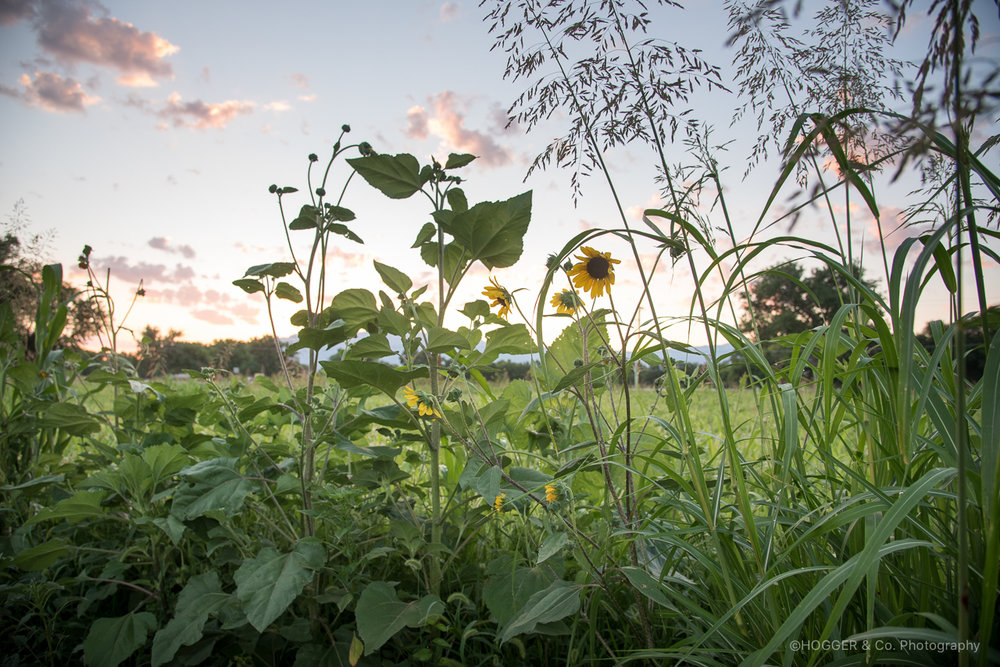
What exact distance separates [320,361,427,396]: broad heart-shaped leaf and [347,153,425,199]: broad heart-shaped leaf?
404mm

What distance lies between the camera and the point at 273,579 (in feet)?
3.28

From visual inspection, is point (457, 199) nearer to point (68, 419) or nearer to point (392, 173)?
point (392, 173)

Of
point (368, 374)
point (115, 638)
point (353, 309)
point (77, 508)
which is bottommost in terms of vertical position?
point (115, 638)

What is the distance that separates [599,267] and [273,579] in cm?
97

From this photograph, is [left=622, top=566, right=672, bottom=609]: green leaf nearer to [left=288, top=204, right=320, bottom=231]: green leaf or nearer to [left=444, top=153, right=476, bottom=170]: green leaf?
[left=444, top=153, right=476, bottom=170]: green leaf

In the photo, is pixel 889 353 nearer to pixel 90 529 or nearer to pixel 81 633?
pixel 81 633

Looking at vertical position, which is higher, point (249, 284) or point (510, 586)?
point (249, 284)

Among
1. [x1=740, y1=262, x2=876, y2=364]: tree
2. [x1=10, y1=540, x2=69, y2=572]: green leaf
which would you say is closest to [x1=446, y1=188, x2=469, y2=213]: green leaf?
[x1=740, y1=262, x2=876, y2=364]: tree

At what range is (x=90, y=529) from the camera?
1572 millimetres

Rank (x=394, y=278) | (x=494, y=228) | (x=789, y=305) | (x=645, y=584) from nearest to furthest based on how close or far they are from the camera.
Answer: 1. (x=645, y=584)
2. (x=494, y=228)
3. (x=394, y=278)
4. (x=789, y=305)

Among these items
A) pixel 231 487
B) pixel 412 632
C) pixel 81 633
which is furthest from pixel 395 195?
pixel 81 633

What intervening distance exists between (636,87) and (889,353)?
2.22 feet

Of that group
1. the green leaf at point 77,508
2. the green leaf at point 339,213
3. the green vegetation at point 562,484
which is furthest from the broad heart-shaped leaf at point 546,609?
the green leaf at point 77,508

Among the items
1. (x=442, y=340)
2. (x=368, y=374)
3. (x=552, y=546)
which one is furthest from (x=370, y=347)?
(x=552, y=546)
